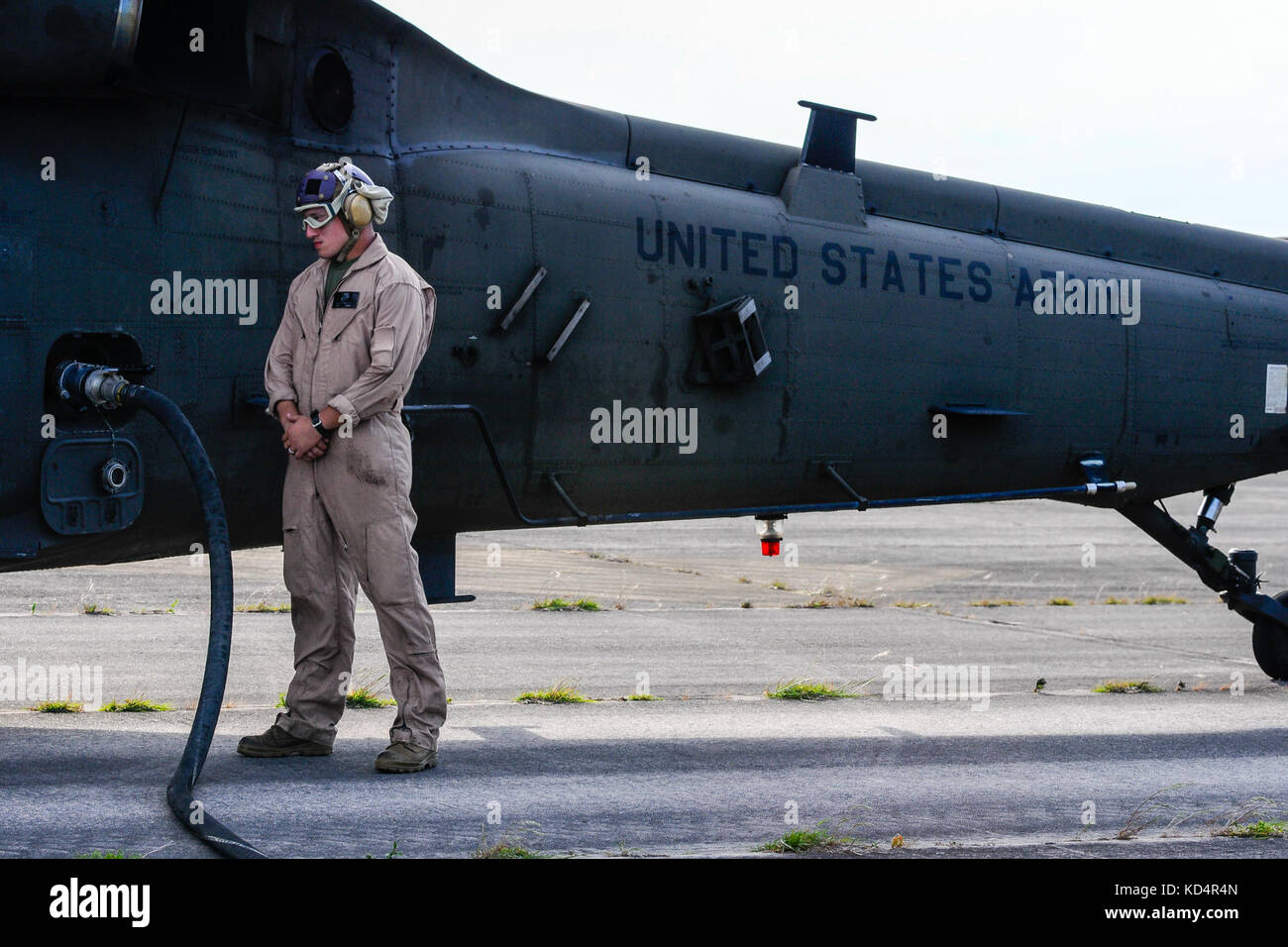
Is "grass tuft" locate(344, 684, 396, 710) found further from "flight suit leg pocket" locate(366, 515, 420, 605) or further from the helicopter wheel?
the helicopter wheel

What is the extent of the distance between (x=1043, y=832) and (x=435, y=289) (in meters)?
3.17

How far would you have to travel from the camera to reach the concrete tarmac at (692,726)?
4.75 meters

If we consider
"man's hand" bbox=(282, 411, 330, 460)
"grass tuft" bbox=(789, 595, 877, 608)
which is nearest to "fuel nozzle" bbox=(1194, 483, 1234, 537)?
"grass tuft" bbox=(789, 595, 877, 608)

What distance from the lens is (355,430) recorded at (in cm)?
525

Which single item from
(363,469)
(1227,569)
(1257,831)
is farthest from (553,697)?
(1227,569)

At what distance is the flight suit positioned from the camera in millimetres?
5223

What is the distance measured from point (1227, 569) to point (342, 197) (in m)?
5.95

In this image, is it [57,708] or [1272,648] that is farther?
[1272,648]

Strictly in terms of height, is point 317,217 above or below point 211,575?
above

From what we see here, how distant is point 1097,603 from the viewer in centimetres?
1384

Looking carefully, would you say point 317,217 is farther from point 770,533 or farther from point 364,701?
point 770,533
